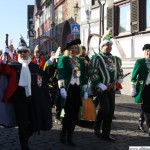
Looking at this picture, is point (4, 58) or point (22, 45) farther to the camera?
point (22, 45)

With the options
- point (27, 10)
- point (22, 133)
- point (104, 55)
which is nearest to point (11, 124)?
point (22, 133)

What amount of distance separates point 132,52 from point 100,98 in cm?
833

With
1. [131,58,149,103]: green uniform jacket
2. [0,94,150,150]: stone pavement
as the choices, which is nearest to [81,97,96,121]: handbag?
[0,94,150,150]: stone pavement

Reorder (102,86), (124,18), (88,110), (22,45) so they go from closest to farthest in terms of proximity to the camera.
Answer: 1. (22,45)
2. (102,86)
3. (88,110)
4. (124,18)

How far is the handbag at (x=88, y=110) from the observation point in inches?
246

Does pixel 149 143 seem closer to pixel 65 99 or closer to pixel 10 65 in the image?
pixel 65 99

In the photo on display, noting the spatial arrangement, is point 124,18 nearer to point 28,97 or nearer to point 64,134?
point 64,134

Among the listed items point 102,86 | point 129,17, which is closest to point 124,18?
point 129,17

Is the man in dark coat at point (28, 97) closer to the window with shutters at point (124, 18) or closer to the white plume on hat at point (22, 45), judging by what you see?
the white plume on hat at point (22, 45)

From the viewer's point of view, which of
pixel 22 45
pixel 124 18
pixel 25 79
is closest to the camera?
pixel 25 79

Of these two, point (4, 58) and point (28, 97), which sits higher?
point (4, 58)

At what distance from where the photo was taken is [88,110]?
20.7 feet

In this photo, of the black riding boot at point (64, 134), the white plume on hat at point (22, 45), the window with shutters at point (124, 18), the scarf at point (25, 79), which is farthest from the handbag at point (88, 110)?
the window with shutters at point (124, 18)

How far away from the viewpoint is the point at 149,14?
13.2 m
